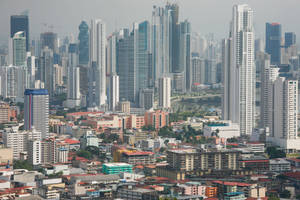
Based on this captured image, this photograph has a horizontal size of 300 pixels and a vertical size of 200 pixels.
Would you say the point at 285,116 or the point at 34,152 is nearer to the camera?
the point at 34,152

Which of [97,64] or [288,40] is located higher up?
[288,40]

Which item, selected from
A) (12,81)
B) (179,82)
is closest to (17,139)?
(12,81)

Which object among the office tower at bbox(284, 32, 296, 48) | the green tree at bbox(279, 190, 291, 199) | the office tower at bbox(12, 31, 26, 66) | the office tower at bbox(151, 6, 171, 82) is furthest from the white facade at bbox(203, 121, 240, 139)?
the office tower at bbox(284, 32, 296, 48)

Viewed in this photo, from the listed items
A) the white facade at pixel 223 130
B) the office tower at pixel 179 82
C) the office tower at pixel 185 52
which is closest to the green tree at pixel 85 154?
the white facade at pixel 223 130

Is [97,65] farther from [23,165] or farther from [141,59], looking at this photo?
[23,165]

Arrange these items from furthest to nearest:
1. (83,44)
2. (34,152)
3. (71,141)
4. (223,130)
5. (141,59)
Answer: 1. (83,44)
2. (141,59)
3. (223,130)
4. (71,141)
5. (34,152)

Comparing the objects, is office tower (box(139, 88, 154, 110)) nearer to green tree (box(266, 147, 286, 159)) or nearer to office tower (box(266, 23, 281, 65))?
green tree (box(266, 147, 286, 159))

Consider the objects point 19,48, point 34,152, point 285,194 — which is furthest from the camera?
point 19,48

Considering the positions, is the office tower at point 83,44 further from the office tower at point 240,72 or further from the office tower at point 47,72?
the office tower at point 240,72
